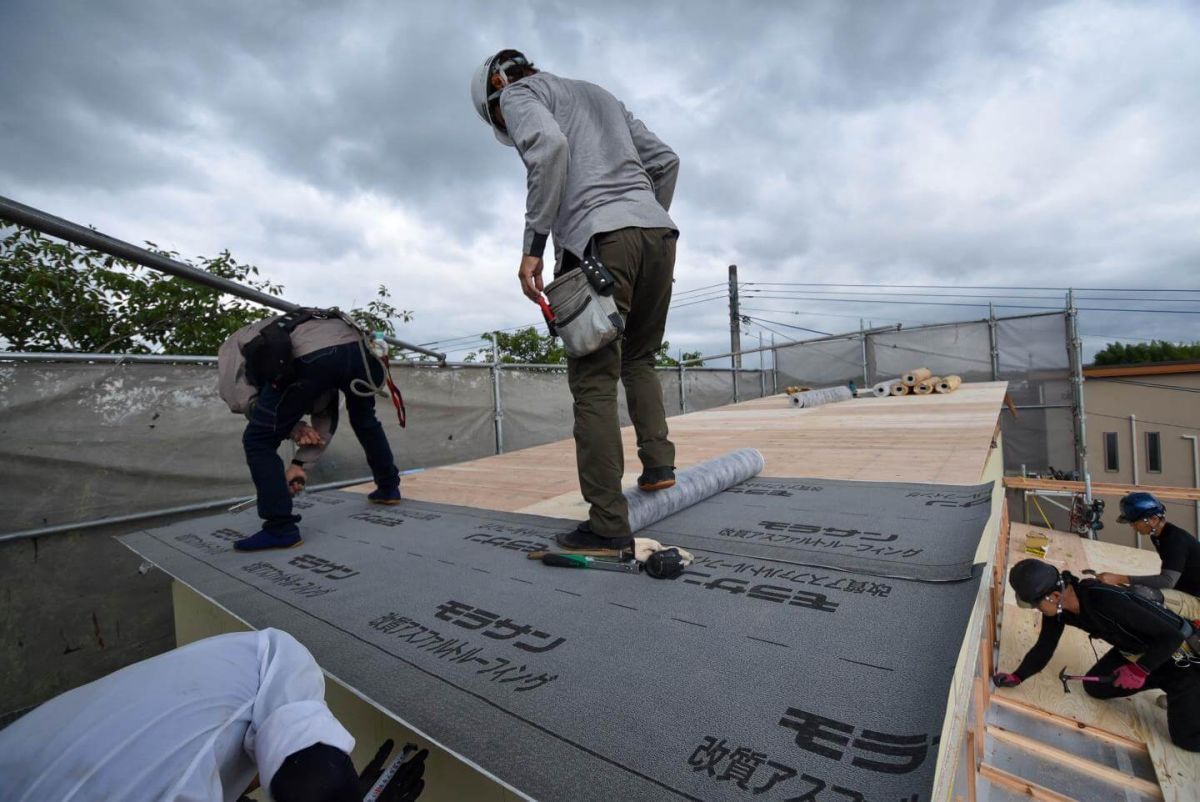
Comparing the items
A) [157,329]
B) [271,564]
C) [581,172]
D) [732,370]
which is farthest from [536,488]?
[732,370]

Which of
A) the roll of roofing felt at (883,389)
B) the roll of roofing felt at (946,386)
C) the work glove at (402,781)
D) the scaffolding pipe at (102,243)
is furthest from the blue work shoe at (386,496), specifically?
the roll of roofing felt at (946,386)

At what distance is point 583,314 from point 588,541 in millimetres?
660

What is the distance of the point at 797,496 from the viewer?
2.19m

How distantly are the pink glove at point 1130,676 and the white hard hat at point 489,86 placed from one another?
14.5ft

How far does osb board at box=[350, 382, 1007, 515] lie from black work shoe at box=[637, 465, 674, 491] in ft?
1.68

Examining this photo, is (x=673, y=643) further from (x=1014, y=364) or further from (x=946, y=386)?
(x=1014, y=364)

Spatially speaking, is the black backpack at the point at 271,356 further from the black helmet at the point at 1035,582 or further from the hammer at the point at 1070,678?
the hammer at the point at 1070,678

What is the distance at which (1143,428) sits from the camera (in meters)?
13.5

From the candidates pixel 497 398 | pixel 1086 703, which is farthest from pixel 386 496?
pixel 1086 703

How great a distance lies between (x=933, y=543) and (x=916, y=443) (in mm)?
2071

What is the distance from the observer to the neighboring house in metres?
12.6

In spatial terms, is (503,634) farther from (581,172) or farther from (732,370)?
(732,370)

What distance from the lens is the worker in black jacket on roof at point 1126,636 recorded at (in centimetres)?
301

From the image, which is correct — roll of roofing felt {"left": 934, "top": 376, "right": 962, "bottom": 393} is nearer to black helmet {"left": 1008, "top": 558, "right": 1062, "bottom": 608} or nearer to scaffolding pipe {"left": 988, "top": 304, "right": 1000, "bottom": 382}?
scaffolding pipe {"left": 988, "top": 304, "right": 1000, "bottom": 382}
